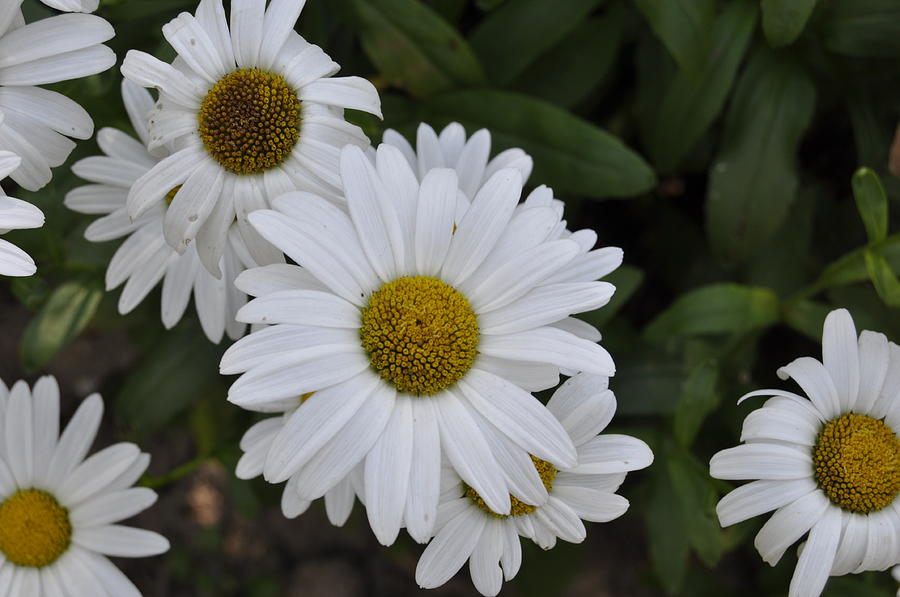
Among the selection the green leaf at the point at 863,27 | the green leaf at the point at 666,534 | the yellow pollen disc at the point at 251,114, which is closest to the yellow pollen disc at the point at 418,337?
the yellow pollen disc at the point at 251,114

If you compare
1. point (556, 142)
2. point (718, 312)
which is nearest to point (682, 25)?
point (556, 142)

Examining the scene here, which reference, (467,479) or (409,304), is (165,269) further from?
(467,479)

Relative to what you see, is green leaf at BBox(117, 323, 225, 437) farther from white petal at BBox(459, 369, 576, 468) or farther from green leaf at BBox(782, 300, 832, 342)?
green leaf at BBox(782, 300, 832, 342)

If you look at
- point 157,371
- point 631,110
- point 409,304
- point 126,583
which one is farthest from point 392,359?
point 631,110

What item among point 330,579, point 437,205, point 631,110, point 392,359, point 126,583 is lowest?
point 330,579

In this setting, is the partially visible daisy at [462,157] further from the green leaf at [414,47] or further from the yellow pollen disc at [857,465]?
the yellow pollen disc at [857,465]
